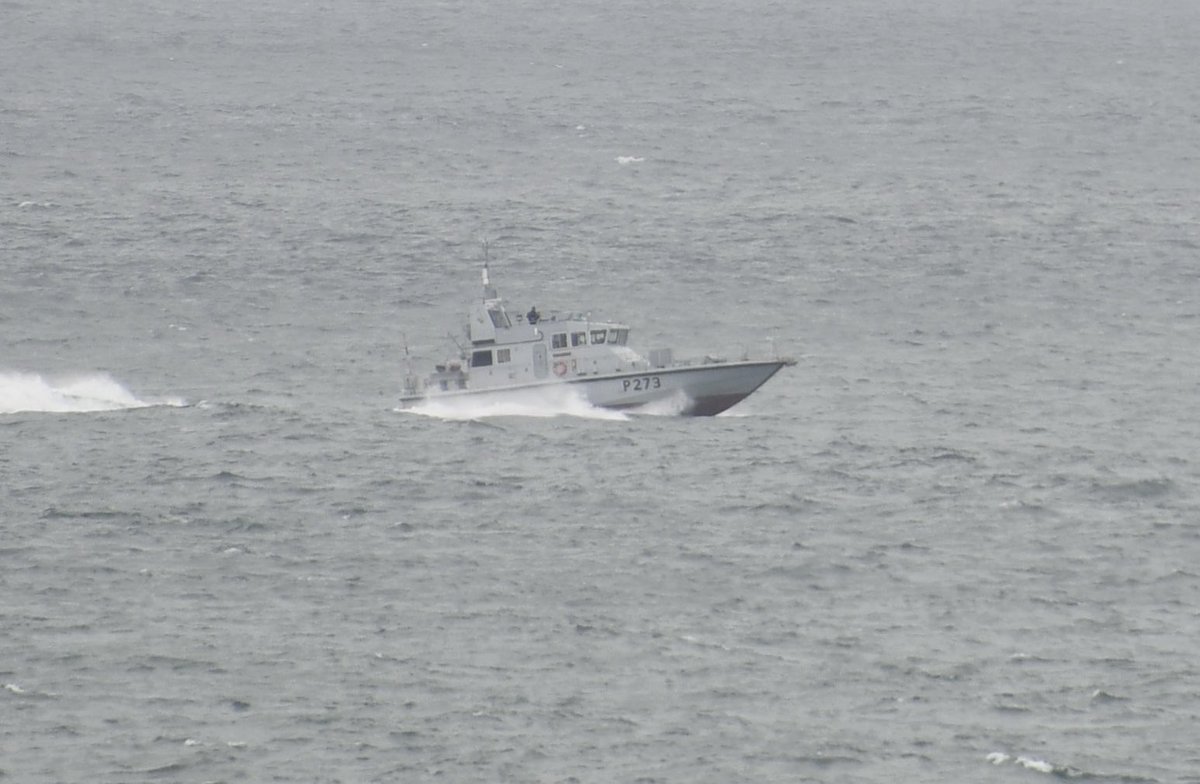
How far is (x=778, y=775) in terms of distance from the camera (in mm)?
53500

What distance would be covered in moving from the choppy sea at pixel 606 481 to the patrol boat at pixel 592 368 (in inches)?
48.6

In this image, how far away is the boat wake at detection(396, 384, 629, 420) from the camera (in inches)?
3469

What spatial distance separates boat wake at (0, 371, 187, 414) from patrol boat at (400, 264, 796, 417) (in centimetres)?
1380

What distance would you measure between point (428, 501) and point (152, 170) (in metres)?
83.6

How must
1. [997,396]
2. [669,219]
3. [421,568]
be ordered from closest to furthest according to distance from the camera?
[421,568] < [997,396] < [669,219]

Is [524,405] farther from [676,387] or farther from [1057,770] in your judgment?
[1057,770]

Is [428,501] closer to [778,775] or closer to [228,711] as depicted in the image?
[228,711]

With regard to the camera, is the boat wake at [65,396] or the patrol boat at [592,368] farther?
the boat wake at [65,396]

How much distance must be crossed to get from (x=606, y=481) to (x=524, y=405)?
10226 millimetres

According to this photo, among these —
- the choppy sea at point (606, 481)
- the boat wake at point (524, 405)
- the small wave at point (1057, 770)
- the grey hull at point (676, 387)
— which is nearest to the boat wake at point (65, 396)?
the choppy sea at point (606, 481)

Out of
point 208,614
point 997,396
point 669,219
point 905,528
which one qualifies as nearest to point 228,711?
point 208,614

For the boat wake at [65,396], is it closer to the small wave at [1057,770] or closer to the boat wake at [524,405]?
the boat wake at [524,405]

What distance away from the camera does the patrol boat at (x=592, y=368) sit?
87000 millimetres

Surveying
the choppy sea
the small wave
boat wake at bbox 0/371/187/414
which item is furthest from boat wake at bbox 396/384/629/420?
the small wave
